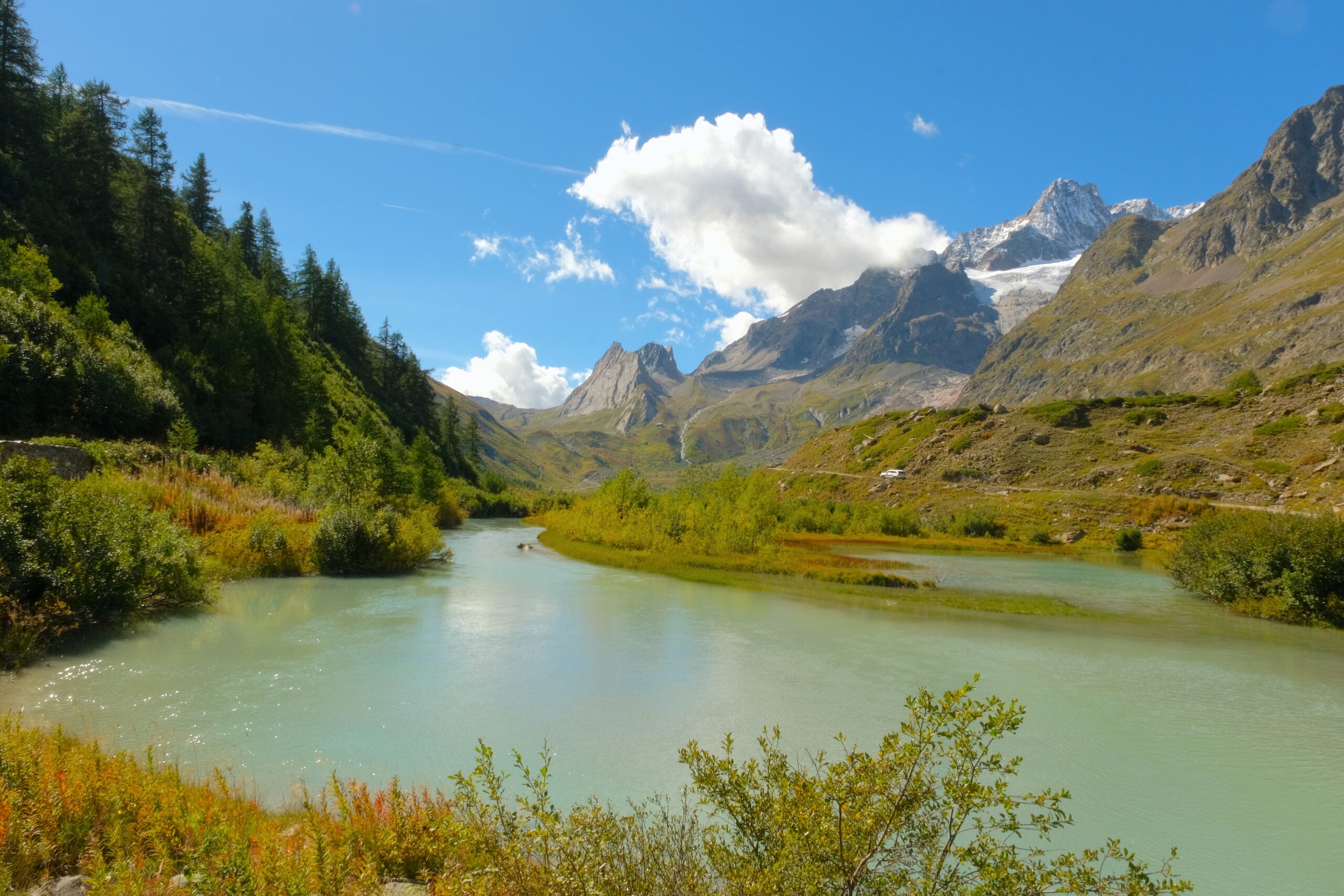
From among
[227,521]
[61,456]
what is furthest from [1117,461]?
[61,456]

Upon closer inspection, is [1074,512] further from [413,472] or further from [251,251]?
[251,251]

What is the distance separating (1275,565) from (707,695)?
29.0 m

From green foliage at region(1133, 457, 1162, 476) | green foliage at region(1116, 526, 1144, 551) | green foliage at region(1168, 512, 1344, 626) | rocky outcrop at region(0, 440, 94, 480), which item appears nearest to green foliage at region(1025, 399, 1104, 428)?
green foliage at region(1133, 457, 1162, 476)

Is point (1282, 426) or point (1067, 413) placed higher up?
point (1067, 413)

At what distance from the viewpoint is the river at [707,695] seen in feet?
34.1

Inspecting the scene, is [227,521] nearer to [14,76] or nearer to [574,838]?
[574,838]

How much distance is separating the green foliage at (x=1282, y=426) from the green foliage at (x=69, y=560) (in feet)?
298

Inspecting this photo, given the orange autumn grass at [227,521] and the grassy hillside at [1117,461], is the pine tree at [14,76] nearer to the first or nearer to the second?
the orange autumn grass at [227,521]

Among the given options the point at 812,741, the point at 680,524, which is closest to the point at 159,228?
the point at 680,524

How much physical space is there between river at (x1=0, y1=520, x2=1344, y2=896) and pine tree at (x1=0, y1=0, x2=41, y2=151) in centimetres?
6734

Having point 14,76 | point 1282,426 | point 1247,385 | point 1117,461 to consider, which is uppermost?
point 14,76

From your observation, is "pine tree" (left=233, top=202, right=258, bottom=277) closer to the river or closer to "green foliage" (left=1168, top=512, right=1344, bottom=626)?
the river

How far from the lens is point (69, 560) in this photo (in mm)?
15789

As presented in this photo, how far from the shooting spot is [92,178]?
6172 cm
